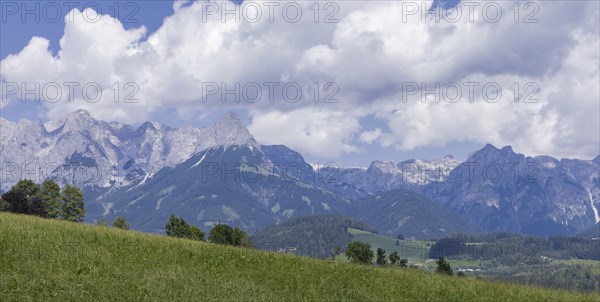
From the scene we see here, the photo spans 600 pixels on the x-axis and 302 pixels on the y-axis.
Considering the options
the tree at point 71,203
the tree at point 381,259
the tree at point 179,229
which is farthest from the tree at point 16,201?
the tree at point 381,259

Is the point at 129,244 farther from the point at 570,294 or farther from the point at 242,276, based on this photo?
the point at 570,294

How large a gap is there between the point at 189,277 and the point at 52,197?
3155 inches

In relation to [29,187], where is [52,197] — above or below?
below

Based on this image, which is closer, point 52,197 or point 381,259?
point 381,259

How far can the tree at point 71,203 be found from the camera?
286 ft

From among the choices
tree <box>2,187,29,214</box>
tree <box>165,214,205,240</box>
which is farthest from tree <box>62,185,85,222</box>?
tree <box>165,214,205,240</box>

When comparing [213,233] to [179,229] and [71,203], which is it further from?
[71,203]

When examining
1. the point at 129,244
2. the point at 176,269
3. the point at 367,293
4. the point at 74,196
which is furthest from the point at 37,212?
the point at 367,293

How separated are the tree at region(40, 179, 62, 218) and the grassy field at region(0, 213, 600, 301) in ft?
227

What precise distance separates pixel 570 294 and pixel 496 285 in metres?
2.39

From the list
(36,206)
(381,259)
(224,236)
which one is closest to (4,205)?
(36,206)

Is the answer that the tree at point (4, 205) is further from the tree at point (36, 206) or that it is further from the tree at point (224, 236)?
the tree at point (224, 236)

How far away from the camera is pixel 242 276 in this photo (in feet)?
55.0

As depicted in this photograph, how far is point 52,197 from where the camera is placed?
86.3 metres
